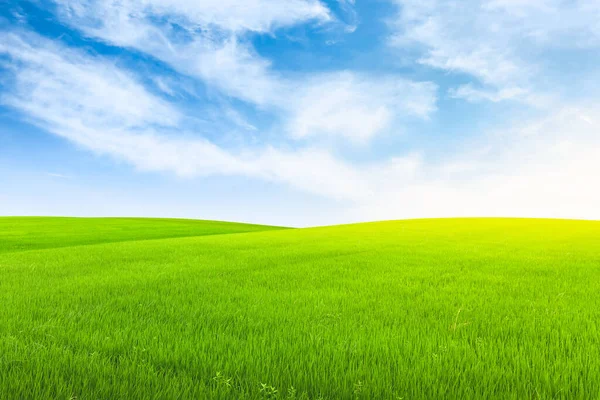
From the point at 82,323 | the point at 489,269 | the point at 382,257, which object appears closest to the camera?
the point at 82,323

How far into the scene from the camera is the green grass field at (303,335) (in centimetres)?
364

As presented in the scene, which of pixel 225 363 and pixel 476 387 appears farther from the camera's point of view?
pixel 225 363

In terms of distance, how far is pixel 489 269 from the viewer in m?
11.1

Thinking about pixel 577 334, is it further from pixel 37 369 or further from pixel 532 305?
pixel 37 369

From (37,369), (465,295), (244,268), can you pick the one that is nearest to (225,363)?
(37,369)

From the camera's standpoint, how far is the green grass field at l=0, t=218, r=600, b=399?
3.64 meters

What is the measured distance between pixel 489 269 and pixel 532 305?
453 centimetres

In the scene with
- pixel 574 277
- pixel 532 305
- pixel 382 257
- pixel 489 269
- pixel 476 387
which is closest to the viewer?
pixel 476 387

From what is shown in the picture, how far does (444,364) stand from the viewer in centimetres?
409

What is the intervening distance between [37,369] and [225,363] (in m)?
2.01

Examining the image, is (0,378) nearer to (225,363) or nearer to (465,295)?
(225,363)

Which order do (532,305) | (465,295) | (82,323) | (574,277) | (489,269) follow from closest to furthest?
(82,323) < (532,305) < (465,295) < (574,277) < (489,269)

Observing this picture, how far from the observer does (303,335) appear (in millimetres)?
4969

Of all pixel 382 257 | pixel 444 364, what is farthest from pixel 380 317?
pixel 382 257
